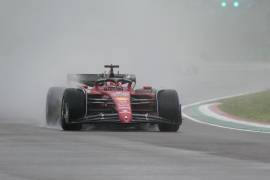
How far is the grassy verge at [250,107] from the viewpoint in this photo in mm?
26348

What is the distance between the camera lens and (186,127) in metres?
23.0

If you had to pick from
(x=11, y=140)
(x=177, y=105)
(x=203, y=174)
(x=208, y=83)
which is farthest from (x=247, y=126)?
(x=208, y=83)

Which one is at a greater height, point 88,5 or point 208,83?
point 88,5

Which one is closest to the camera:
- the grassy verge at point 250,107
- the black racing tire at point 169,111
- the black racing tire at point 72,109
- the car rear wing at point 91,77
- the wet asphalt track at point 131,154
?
the wet asphalt track at point 131,154

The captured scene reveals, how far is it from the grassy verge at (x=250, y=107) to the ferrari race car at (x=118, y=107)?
437 cm

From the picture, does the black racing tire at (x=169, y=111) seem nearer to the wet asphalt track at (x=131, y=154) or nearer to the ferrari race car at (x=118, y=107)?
the ferrari race car at (x=118, y=107)

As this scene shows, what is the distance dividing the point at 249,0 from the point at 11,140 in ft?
222

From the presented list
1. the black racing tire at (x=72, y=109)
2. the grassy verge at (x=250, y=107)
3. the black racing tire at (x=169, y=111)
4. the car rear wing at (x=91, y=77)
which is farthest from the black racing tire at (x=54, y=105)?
the grassy verge at (x=250, y=107)

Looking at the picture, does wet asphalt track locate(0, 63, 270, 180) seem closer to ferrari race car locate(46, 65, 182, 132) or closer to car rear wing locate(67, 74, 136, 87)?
ferrari race car locate(46, 65, 182, 132)

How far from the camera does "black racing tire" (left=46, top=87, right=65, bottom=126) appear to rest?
883 inches

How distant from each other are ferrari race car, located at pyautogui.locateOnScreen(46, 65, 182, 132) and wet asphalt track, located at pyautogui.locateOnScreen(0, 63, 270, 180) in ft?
1.04

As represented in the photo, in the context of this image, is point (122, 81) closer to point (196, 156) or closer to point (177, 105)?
point (177, 105)

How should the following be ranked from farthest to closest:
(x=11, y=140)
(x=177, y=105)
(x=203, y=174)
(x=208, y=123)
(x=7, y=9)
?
(x=7, y=9) < (x=208, y=123) < (x=177, y=105) < (x=11, y=140) < (x=203, y=174)

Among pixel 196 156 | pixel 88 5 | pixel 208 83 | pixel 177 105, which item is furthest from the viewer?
pixel 88 5
